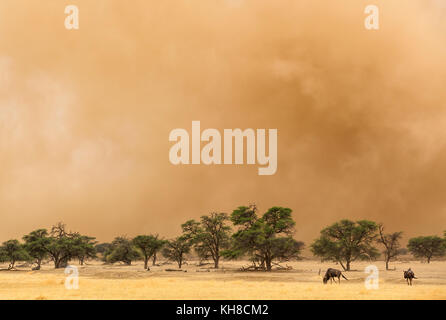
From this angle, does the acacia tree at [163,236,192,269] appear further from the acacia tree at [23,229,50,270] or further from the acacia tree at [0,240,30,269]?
the acacia tree at [0,240,30,269]

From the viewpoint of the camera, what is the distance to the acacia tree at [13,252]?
82.8 m

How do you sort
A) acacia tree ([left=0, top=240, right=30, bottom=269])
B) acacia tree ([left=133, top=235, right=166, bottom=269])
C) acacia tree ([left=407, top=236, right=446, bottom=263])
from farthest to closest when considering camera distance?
acacia tree ([left=407, top=236, right=446, bottom=263]), acacia tree ([left=133, top=235, right=166, bottom=269]), acacia tree ([left=0, top=240, right=30, bottom=269])

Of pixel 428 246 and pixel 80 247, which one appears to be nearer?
pixel 80 247

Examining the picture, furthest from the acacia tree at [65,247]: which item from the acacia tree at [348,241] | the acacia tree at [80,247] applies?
the acacia tree at [348,241]

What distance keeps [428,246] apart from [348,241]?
65.9 m

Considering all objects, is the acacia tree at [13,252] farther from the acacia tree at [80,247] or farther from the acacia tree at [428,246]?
the acacia tree at [428,246]

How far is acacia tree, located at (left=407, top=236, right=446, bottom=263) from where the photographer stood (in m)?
121

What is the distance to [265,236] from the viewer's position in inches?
2776

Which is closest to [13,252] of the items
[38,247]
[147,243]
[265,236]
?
[38,247]

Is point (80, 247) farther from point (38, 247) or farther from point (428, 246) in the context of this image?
point (428, 246)

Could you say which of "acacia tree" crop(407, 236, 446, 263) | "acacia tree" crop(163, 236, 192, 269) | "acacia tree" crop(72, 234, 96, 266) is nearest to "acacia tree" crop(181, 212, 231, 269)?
"acacia tree" crop(163, 236, 192, 269)

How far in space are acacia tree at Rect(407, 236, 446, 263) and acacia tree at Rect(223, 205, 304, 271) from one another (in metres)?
70.0
